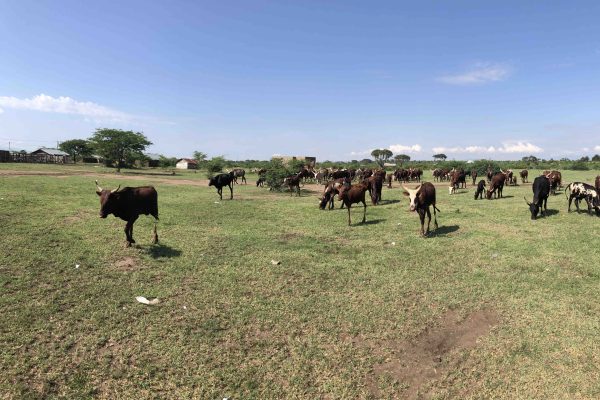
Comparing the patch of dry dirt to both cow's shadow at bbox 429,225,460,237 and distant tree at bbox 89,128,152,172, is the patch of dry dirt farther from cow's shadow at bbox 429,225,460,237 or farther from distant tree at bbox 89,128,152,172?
distant tree at bbox 89,128,152,172

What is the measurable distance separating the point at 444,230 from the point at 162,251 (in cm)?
1001

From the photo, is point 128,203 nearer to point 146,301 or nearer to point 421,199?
point 146,301

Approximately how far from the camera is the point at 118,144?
56.3 metres

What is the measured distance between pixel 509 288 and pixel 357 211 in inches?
397

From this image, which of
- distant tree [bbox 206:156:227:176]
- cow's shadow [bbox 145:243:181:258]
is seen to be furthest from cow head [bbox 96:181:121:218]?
distant tree [bbox 206:156:227:176]

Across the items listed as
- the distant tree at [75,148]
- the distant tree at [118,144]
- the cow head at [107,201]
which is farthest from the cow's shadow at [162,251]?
the distant tree at [75,148]

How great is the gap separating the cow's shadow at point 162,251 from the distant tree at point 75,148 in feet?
290

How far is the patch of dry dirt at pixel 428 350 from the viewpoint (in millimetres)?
5613

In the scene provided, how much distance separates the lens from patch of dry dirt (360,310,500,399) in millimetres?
5613

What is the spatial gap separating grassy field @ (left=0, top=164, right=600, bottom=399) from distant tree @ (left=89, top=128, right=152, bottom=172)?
48977mm

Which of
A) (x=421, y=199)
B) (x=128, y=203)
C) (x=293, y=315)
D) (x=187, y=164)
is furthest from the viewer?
(x=187, y=164)

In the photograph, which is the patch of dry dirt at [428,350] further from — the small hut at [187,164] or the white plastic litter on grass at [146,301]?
the small hut at [187,164]

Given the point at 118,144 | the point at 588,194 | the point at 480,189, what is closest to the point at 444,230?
the point at 588,194

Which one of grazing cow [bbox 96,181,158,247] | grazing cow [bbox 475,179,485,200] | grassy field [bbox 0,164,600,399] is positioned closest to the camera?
grassy field [bbox 0,164,600,399]
